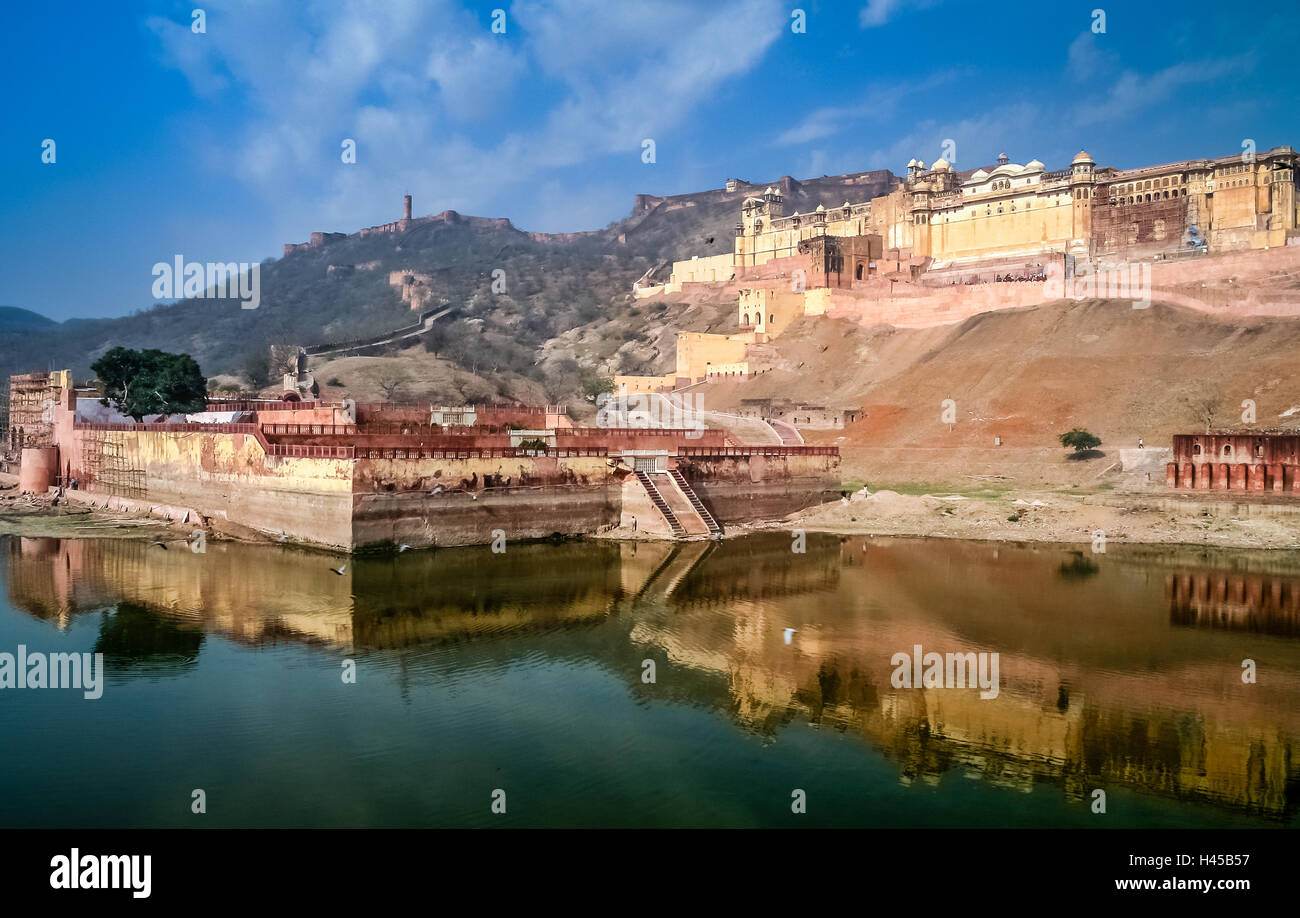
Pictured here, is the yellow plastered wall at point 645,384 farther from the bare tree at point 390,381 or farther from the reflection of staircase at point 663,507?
the reflection of staircase at point 663,507

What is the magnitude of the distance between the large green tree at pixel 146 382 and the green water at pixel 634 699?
18315mm

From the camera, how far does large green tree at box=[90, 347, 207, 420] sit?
42219 mm

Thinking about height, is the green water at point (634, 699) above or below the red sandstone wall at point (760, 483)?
below

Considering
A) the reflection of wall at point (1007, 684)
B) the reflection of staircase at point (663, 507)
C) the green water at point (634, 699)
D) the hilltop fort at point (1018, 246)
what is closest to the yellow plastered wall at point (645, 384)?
the hilltop fort at point (1018, 246)

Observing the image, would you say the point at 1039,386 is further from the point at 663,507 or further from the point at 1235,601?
the point at 1235,601

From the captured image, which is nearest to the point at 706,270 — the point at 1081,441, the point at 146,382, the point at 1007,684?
the point at 1081,441

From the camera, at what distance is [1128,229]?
62.4m

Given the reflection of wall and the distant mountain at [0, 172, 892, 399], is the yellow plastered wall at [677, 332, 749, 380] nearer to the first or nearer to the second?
the distant mountain at [0, 172, 892, 399]

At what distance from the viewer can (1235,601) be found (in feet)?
74.0

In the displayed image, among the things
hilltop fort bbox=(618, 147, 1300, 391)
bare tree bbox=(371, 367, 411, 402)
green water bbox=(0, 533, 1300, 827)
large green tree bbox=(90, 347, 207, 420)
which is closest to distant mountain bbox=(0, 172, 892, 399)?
bare tree bbox=(371, 367, 411, 402)

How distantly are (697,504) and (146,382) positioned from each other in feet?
92.7

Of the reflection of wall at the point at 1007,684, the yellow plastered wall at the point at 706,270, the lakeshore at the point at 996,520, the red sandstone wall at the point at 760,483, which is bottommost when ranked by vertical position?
the reflection of wall at the point at 1007,684

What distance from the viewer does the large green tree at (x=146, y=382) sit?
4222 centimetres
